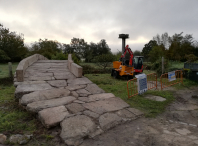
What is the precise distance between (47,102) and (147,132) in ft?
8.64

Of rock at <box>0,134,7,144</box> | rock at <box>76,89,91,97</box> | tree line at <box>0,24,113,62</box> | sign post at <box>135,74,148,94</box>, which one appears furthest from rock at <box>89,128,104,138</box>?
tree line at <box>0,24,113,62</box>

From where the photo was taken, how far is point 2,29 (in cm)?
2825

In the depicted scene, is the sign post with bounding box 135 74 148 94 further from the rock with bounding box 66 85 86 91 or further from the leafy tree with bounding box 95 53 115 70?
the leafy tree with bounding box 95 53 115 70

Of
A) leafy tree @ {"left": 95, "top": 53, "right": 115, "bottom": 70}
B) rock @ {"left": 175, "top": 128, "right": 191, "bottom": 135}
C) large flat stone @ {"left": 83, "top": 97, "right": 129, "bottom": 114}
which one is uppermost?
leafy tree @ {"left": 95, "top": 53, "right": 115, "bottom": 70}

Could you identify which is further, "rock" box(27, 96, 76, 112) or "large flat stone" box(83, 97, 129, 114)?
"large flat stone" box(83, 97, 129, 114)

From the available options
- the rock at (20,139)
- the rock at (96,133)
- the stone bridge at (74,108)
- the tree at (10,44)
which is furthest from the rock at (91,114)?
the tree at (10,44)

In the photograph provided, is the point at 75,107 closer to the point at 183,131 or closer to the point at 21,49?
the point at 183,131

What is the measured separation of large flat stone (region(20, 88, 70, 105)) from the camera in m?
3.95

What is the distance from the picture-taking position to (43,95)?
4.29 metres

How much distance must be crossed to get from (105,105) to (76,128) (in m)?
1.44

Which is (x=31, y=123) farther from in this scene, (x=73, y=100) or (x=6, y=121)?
(x=73, y=100)

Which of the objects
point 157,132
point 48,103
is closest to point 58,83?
point 48,103

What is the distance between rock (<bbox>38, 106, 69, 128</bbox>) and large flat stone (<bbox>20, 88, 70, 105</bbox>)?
732 millimetres

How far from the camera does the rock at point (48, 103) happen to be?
3533 millimetres
